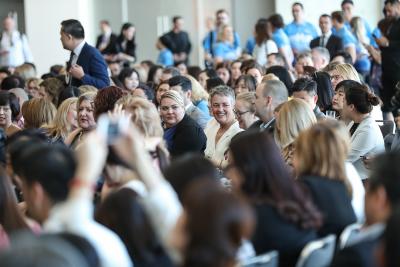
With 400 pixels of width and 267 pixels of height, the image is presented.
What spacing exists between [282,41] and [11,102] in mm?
6065

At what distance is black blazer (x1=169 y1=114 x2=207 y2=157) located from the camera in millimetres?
6805

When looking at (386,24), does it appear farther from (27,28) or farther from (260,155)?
(260,155)

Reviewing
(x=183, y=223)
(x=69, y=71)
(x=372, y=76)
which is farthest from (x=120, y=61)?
(x=183, y=223)

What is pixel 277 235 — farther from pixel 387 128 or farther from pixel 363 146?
pixel 387 128

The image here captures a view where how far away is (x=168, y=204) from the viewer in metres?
3.29

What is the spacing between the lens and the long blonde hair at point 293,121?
5730 mm

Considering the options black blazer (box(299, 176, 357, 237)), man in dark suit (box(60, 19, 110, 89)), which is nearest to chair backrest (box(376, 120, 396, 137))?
man in dark suit (box(60, 19, 110, 89))

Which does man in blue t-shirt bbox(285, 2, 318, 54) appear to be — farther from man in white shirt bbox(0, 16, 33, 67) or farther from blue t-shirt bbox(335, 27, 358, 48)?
man in white shirt bbox(0, 16, 33, 67)

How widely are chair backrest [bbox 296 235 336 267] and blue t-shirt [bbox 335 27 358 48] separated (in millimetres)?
9273

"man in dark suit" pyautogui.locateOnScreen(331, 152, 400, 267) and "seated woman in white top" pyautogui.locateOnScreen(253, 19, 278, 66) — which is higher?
"man in dark suit" pyautogui.locateOnScreen(331, 152, 400, 267)

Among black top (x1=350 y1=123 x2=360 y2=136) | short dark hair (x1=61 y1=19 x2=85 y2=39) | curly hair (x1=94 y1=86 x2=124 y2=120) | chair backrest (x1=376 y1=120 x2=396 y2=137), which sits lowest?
chair backrest (x1=376 y1=120 x2=396 y2=137)

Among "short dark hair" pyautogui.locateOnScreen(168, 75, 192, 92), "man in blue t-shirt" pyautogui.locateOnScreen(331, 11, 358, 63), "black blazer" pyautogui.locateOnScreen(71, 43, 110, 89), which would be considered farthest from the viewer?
"man in blue t-shirt" pyautogui.locateOnScreen(331, 11, 358, 63)

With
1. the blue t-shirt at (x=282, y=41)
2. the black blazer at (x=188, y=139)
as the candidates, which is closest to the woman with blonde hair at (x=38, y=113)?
the black blazer at (x=188, y=139)

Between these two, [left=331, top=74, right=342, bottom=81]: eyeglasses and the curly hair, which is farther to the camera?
[left=331, top=74, right=342, bottom=81]: eyeglasses
